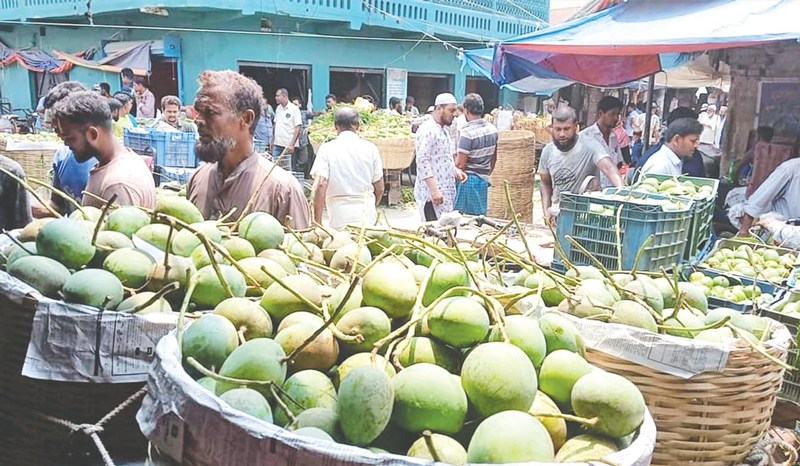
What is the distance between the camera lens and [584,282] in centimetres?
195

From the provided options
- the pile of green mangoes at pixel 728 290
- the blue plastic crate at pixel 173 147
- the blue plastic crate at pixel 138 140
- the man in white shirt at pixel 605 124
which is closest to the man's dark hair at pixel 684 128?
the man in white shirt at pixel 605 124

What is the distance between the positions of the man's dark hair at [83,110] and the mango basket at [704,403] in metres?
2.48

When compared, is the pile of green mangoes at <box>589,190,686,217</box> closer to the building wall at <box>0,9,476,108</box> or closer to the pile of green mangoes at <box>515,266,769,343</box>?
the pile of green mangoes at <box>515,266,769,343</box>

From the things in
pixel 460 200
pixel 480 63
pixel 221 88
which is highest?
pixel 480 63

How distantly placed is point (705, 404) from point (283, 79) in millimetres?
12485

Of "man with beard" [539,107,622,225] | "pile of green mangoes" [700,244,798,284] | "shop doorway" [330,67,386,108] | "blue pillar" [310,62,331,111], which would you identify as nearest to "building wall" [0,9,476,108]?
"blue pillar" [310,62,331,111]

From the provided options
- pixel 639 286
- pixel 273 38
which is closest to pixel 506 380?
pixel 639 286

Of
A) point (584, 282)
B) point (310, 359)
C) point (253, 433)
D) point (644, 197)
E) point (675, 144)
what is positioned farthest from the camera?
point (675, 144)

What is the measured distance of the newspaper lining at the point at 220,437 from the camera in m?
1.01

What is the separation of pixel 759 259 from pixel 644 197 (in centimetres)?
73

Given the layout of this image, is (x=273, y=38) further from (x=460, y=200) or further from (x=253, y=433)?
(x=253, y=433)

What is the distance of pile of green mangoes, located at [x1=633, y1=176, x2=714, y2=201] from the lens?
422cm

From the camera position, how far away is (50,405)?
161cm

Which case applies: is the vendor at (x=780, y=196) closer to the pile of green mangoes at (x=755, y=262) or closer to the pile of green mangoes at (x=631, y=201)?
the pile of green mangoes at (x=755, y=262)
